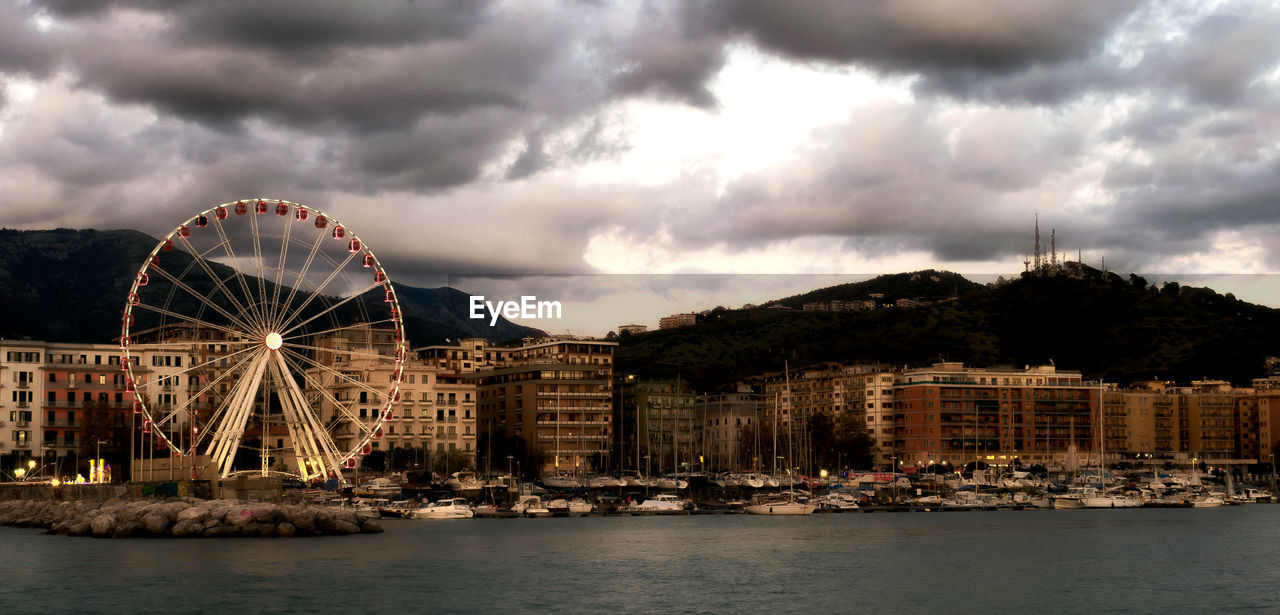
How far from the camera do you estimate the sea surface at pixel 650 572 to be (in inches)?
2313

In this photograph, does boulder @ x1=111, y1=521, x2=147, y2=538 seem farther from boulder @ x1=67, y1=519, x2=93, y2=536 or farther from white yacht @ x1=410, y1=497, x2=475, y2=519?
white yacht @ x1=410, y1=497, x2=475, y2=519

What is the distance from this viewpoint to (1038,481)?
567ft

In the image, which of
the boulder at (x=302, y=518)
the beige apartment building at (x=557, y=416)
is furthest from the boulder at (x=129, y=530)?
the beige apartment building at (x=557, y=416)

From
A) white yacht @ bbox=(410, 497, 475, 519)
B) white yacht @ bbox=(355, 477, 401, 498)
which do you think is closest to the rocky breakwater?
white yacht @ bbox=(410, 497, 475, 519)

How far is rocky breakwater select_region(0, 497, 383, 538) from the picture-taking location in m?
86.8

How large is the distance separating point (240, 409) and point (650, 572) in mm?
36915

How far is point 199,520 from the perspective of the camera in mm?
87125

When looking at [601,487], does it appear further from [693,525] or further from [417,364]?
[693,525]

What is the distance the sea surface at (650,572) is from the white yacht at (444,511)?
12520 millimetres

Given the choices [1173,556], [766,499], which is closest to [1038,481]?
[766,499]

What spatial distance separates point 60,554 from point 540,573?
25.1m

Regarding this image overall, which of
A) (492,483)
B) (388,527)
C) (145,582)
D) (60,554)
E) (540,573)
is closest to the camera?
(145,582)

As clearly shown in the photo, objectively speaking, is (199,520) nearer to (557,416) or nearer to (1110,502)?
(557,416)

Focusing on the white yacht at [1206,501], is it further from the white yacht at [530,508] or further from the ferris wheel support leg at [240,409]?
the ferris wheel support leg at [240,409]
